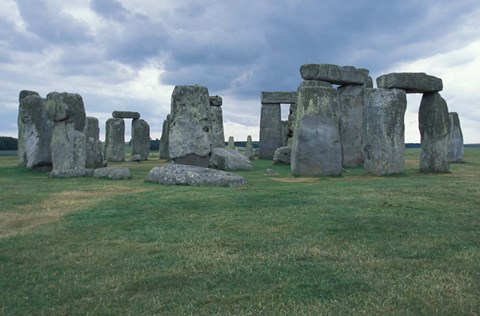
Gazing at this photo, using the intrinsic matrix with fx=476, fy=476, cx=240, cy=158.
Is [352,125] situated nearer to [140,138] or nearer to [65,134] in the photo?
[65,134]

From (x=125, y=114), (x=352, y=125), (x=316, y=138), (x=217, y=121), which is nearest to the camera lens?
(x=316, y=138)

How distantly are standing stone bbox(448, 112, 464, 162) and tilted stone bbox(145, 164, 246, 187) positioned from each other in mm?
14153

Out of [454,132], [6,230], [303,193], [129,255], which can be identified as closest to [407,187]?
[303,193]

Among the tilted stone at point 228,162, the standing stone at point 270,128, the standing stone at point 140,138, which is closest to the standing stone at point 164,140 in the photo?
the standing stone at point 140,138

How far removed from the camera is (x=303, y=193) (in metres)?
9.58

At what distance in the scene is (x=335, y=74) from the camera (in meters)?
19.3

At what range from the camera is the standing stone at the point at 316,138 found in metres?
13.9

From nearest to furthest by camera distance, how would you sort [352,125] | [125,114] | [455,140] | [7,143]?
[352,125] < [455,140] < [125,114] < [7,143]

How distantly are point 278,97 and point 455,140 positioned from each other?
9.83 metres

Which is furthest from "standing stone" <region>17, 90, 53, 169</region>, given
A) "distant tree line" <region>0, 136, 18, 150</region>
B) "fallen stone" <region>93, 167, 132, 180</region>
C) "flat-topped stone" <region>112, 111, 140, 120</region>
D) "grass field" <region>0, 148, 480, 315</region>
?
"distant tree line" <region>0, 136, 18, 150</region>

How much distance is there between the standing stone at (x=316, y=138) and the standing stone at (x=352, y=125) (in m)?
6.07

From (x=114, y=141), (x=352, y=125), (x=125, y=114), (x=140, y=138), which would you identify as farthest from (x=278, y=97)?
(x=114, y=141)

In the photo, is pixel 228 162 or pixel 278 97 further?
pixel 278 97

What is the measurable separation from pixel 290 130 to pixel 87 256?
68.7 ft
